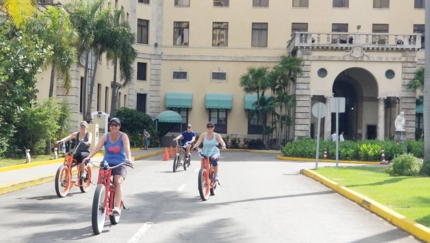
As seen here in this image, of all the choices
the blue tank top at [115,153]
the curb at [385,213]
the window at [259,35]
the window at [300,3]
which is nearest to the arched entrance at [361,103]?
the window at [300,3]

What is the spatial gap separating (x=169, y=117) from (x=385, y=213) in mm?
37443

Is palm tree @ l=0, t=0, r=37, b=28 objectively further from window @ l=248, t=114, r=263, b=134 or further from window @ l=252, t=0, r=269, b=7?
window @ l=252, t=0, r=269, b=7

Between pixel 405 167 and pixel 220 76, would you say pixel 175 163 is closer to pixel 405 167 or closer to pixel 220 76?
pixel 405 167

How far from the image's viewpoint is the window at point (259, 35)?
167 ft

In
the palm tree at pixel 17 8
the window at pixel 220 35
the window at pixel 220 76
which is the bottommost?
the palm tree at pixel 17 8

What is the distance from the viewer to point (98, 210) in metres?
8.88

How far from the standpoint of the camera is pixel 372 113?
49.8m

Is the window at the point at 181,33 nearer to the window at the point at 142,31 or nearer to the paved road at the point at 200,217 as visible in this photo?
the window at the point at 142,31

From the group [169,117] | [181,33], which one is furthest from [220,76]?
[169,117]

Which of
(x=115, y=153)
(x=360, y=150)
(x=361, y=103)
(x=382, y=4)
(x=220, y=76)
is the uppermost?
(x=382, y=4)

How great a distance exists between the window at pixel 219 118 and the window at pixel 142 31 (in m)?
8.31

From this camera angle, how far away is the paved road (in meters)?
9.08

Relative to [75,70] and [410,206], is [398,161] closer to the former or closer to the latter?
[410,206]

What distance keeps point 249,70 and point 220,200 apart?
32.9 meters
